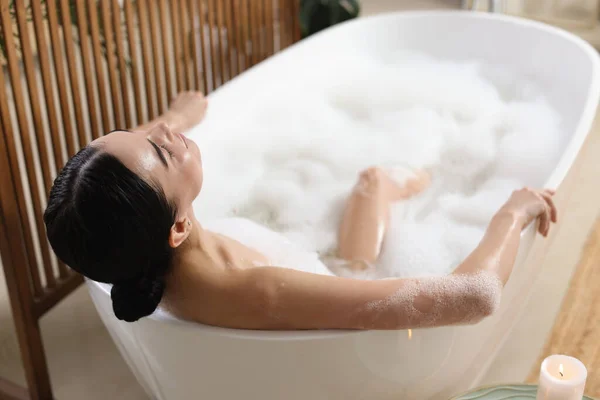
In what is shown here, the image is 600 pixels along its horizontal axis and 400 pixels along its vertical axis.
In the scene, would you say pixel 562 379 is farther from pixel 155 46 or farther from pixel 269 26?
pixel 269 26

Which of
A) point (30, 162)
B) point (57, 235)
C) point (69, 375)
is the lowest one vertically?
point (69, 375)

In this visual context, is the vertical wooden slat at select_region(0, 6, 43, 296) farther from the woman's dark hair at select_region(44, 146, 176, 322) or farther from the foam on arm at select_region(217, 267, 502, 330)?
the foam on arm at select_region(217, 267, 502, 330)

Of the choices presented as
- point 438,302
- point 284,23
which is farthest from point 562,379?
point 284,23

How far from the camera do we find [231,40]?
257 cm

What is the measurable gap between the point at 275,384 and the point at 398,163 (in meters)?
1.05

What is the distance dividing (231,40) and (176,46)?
362mm

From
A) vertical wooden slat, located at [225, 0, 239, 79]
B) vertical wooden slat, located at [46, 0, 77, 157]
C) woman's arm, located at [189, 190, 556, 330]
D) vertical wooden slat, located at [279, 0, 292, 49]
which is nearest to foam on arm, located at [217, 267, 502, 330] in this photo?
woman's arm, located at [189, 190, 556, 330]

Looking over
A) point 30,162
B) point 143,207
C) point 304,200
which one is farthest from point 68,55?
point 143,207

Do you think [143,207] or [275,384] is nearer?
[143,207]

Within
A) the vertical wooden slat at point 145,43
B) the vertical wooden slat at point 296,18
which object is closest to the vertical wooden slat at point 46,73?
the vertical wooden slat at point 145,43

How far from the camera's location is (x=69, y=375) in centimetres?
188

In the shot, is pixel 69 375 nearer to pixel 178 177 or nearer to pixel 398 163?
pixel 178 177

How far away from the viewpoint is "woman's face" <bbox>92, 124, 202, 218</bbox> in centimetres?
109

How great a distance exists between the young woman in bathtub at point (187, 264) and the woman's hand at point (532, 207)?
0.05 metres
